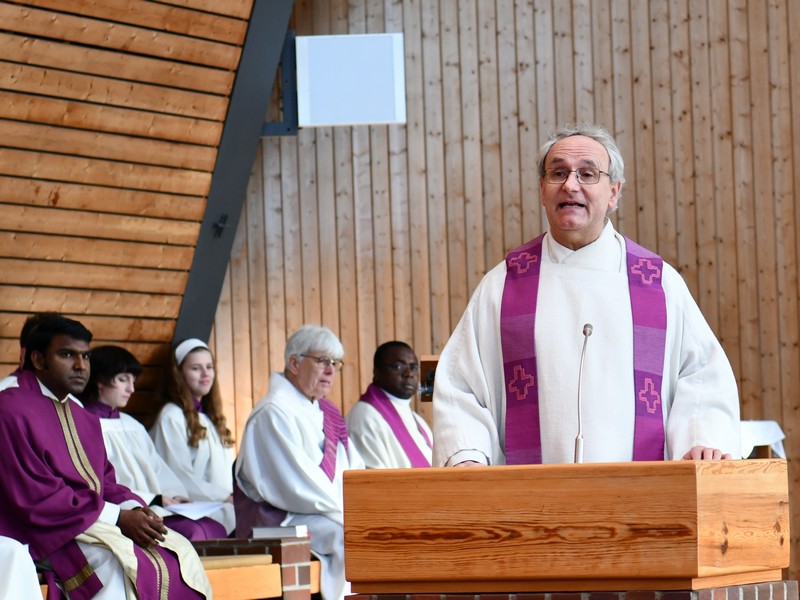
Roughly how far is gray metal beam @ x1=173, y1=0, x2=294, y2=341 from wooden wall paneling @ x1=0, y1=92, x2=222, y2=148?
157 mm

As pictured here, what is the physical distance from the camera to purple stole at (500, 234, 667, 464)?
3197mm

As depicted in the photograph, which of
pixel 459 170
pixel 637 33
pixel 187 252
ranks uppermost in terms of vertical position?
pixel 637 33

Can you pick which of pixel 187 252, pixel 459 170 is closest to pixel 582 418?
pixel 187 252

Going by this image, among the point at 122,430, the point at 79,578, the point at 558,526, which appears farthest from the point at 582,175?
the point at 122,430

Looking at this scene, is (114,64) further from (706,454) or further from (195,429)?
(706,454)

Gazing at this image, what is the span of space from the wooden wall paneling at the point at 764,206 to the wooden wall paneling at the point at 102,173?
3.46 meters

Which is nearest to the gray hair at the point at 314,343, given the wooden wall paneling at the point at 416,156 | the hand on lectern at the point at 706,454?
the wooden wall paneling at the point at 416,156

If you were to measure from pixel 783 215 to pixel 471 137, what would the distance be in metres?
2.03

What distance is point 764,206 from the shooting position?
8.41m

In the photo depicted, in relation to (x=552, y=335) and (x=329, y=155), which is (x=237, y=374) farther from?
(x=552, y=335)

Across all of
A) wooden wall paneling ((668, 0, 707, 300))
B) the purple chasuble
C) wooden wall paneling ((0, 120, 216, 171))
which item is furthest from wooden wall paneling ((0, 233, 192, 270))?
wooden wall paneling ((668, 0, 707, 300))

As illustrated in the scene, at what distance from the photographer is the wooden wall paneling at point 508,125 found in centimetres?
863

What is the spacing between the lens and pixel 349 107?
26.6ft

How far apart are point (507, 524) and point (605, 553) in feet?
0.63
